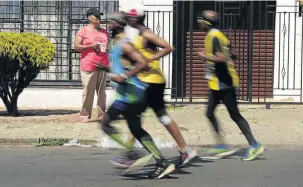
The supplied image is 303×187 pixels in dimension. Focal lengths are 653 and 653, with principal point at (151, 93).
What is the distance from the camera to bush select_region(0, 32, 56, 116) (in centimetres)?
1055

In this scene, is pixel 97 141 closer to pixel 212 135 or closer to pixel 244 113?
pixel 212 135

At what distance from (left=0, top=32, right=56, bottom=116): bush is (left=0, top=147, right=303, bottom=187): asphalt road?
7.34 feet

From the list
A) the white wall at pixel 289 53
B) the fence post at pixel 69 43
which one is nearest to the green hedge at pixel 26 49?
the fence post at pixel 69 43

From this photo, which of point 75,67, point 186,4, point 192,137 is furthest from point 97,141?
point 186,4

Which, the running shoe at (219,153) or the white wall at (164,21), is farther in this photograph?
the white wall at (164,21)

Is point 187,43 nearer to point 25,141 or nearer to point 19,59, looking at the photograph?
point 19,59

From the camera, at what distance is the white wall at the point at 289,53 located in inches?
516

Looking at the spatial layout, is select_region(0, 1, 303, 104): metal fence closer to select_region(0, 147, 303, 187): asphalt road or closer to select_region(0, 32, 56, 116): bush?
select_region(0, 32, 56, 116): bush

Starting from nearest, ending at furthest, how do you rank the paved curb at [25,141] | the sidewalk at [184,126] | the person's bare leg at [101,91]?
1. the paved curb at [25,141]
2. the sidewalk at [184,126]
3. the person's bare leg at [101,91]

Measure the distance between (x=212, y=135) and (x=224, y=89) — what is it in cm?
190

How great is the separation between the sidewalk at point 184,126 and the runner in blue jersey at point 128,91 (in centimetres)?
217

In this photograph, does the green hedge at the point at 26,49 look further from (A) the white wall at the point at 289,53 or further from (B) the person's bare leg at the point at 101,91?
(A) the white wall at the point at 289,53

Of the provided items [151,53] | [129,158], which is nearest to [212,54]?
[151,53]

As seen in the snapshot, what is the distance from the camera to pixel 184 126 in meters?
10.5
